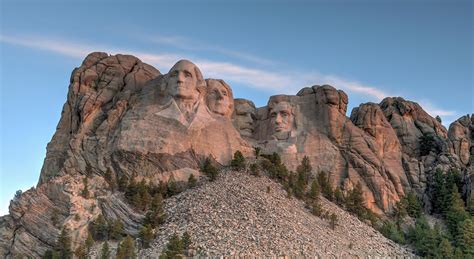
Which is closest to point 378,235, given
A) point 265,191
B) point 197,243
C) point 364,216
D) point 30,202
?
point 364,216

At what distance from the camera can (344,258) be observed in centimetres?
6388

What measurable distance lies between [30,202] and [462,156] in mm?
44457

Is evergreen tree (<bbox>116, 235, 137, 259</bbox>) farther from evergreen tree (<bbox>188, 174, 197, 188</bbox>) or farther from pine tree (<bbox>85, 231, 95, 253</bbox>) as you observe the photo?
evergreen tree (<bbox>188, 174, 197, 188</bbox>)

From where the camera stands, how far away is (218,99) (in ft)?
266

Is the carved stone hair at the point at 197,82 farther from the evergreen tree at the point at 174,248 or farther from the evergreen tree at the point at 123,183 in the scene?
the evergreen tree at the point at 174,248

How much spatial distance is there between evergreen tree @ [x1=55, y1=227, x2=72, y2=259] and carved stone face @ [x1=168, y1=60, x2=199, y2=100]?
1882 cm

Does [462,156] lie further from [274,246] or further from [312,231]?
[274,246]

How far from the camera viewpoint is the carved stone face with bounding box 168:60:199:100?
253ft

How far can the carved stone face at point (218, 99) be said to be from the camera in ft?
264

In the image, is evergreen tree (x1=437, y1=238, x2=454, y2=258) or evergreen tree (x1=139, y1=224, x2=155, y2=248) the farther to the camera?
evergreen tree (x1=437, y1=238, x2=454, y2=258)

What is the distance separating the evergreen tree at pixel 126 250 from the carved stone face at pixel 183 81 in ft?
64.1

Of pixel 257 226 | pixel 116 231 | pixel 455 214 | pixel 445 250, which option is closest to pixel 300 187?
pixel 257 226

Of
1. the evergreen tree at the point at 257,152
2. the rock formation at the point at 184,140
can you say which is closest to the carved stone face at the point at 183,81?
the rock formation at the point at 184,140

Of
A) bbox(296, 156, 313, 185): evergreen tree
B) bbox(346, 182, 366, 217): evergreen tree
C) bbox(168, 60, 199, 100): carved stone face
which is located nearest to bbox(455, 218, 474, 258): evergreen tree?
bbox(346, 182, 366, 217): evergreen tree
